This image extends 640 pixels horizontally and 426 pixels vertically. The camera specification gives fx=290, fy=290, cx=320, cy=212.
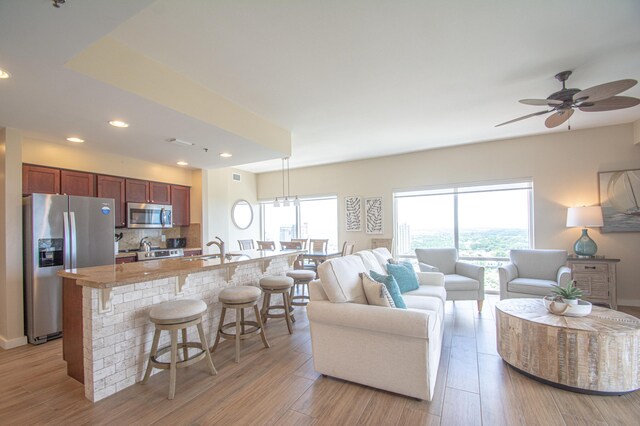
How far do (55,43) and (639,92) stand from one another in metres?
5.51

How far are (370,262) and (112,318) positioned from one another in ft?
8.18

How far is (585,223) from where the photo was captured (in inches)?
166

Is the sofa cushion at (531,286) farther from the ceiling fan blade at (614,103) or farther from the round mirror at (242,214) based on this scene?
the round mirror at (242,214)

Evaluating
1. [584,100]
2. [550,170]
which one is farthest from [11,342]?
[550,170]

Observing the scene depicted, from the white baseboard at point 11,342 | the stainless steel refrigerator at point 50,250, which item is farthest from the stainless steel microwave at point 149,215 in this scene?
the white baseboard at point 11,342

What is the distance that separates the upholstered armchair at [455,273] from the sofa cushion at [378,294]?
196 centimetres

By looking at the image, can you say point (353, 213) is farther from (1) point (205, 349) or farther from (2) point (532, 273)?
(1) point (205, 349)

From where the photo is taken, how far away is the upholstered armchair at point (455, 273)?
12.9ft

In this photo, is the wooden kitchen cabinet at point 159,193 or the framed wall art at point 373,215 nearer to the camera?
the wooden kitchen cabinet at point 159,193

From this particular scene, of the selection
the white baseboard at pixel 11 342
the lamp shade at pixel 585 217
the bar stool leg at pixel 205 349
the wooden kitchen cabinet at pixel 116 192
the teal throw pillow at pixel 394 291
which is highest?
the wooden kitchen cabinet at pixel 116 192

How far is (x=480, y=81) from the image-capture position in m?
2.98

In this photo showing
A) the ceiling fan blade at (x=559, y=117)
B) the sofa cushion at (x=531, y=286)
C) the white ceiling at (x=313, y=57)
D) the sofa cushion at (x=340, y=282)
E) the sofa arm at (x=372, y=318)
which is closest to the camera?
the white ceiling at (x=313, y=57)

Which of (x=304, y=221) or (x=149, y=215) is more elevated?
(x=149, y=215)

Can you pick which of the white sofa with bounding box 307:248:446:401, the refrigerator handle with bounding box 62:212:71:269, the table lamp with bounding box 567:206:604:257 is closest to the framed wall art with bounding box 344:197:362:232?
the table lamp with bounding box 567:206:604:257
